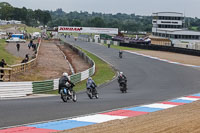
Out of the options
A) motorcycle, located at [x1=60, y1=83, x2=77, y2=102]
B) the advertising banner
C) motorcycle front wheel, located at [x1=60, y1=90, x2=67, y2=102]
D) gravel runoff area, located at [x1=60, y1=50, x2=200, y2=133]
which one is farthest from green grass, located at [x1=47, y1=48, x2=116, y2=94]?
the advertising banner

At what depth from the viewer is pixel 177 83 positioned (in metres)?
31.6

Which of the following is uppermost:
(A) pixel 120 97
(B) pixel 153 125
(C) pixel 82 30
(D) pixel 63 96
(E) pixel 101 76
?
(C) pixel 82 30

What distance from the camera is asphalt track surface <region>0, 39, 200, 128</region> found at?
13.7m

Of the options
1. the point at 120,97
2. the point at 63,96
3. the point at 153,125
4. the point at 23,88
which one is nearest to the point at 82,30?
the point at 23,88

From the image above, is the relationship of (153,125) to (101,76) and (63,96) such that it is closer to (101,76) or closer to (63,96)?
(63,96)

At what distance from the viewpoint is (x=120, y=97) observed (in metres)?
22.0

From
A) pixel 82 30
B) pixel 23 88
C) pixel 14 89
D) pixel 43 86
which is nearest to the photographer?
pixel 14 89

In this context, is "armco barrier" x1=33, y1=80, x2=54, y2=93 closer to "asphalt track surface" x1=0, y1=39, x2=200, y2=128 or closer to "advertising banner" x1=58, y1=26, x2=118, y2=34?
"asphalt track surface" x1=0, y1=39, x2=200, y2=128

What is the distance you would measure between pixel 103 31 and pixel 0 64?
77.2m

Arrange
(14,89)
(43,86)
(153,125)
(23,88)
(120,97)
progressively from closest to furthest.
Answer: (153,125) < (120,97) < (14,89) < (23,88) < (43,86)

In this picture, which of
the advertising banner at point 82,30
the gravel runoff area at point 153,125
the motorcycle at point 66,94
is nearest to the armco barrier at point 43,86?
the motorcycle at point 66,94

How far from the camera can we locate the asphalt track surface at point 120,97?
13742mm

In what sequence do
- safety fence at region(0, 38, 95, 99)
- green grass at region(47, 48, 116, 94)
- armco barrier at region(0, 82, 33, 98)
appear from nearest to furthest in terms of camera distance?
armco barrier at region(0, 82, 33, 98)
safety fence at region(0, 38, 95, 99)
green grass at region(47, 48, 116, 94)

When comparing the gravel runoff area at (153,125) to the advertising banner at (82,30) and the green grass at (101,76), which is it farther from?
the advertising banner at (82,30)
